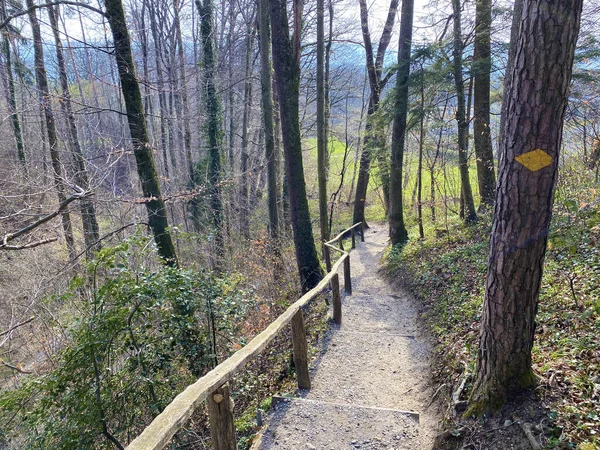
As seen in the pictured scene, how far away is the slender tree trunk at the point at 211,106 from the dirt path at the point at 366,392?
815 cm

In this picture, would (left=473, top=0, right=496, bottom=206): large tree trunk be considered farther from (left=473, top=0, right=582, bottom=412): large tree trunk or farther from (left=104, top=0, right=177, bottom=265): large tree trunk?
(left=104, top=0, right=177, bottom=265): large tree trunk

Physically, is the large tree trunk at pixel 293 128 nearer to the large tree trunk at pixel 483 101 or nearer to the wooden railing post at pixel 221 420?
the large tree trunk at pixel 483 101

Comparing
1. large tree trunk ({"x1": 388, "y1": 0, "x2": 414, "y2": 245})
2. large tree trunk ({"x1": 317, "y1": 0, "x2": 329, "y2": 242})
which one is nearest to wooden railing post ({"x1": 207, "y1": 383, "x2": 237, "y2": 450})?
large tree trunk ({"x1": 317, "y1": 0, "x2": 329, "y2": 242})

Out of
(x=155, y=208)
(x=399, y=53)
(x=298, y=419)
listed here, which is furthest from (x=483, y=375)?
(x=399, y=53)

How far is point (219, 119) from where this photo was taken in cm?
1520

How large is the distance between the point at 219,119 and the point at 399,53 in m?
7.48

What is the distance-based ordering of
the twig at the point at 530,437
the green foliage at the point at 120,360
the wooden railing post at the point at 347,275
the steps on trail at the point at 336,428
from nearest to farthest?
the twig at the point at 530,437, the steps on trail at the point at 336,428, the green foliage at the point at 120,360, the wooden railing post at the point at 347,275

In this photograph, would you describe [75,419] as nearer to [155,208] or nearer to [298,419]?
[298,419]

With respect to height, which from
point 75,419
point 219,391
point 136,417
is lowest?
point 136,417

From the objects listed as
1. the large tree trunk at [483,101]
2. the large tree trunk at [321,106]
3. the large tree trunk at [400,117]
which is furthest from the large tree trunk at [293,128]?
the large tree trunk at [483,101]

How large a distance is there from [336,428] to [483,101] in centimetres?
935

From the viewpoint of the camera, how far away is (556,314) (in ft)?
13.1

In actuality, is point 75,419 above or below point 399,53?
below

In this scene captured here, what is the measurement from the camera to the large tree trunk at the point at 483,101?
9.16 m
